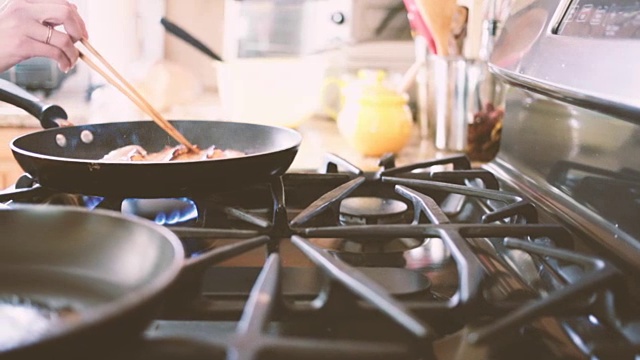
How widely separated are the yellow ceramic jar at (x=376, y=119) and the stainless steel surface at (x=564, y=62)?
353 mm

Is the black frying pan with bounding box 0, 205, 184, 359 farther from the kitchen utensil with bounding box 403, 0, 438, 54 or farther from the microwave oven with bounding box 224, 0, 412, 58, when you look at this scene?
the microwave oven with bounding box 224, 0, 412, 58

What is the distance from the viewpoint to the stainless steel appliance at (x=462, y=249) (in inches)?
15.0

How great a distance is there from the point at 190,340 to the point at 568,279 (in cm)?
33

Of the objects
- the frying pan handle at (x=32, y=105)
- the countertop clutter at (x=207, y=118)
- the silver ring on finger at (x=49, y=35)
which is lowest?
the countertop clutter at (x=207, y=118)

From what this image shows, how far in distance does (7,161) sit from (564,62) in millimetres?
969

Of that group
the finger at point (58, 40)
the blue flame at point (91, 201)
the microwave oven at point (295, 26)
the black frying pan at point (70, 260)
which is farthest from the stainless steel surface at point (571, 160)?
the microwave oven at point (295, 26)

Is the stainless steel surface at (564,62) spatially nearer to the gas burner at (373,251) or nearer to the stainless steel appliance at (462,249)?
the stainless steel appliance at (462,249)

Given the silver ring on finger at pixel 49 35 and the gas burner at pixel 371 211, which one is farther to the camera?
the silver ring on finger at pixel 49 35

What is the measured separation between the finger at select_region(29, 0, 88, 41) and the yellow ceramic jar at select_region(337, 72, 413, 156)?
475 mm

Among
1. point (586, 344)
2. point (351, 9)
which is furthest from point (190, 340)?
point (351, 9)

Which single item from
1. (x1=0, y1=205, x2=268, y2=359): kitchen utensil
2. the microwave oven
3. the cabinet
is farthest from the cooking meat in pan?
the microwave oven

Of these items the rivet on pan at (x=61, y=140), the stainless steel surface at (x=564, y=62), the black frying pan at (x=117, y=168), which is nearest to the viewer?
the stainless steel surface at (x=564, y=62)

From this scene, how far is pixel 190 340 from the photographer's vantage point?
1.06 feet

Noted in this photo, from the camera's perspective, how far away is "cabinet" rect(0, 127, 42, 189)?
3.84 feet
